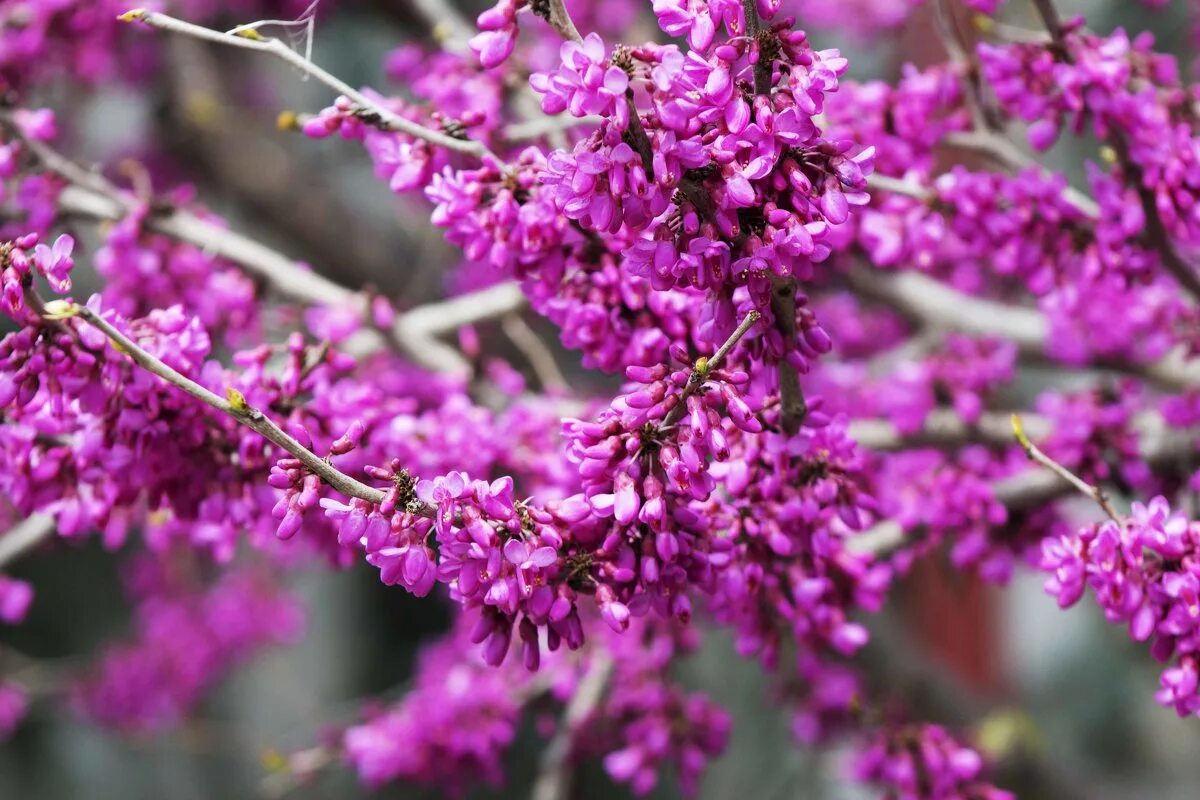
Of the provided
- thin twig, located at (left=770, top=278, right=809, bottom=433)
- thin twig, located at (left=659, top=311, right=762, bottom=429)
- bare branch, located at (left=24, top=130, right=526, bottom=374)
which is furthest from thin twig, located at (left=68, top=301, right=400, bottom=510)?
bare branch, located at (left=24, top=130, right=526, bottom=374)

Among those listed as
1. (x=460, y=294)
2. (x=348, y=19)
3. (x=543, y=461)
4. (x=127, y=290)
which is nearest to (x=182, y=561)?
(x=460, y=294)

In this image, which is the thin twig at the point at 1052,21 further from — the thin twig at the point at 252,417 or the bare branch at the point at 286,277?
the thin twig at the point at 252,417

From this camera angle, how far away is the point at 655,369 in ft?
3.22

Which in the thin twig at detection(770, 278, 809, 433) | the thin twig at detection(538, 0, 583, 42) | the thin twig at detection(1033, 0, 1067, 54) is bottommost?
the thin twig at detection(770, 278, 809, 433)

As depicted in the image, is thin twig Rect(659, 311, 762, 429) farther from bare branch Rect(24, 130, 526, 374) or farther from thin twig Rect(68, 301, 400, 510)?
bare branch Rect(24, 130, 526, 374)

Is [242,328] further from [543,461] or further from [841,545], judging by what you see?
[841,545]

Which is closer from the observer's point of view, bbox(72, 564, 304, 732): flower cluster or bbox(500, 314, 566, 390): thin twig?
bbox(500, 314, 566, 390): thin twig

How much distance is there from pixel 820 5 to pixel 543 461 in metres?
2.28

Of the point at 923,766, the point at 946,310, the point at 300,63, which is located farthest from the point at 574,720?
the point at 300,63

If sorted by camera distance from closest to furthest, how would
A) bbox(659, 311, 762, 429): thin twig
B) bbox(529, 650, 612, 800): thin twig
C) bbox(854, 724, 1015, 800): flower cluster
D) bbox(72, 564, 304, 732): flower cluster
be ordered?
bbox(659, 311, 762, 429): thin twig
bbox(854, 724, 1015, 800): flower cluster
bbox(529, 650, 612, 800): thin twig
bbox(72, 564, 304, 732): flower cluster

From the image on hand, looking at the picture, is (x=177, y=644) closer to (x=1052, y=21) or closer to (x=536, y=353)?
(x=536, y=353)

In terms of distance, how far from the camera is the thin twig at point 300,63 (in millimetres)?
982

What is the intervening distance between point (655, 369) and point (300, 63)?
0.43 metres

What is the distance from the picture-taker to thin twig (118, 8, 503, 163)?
982 mm
